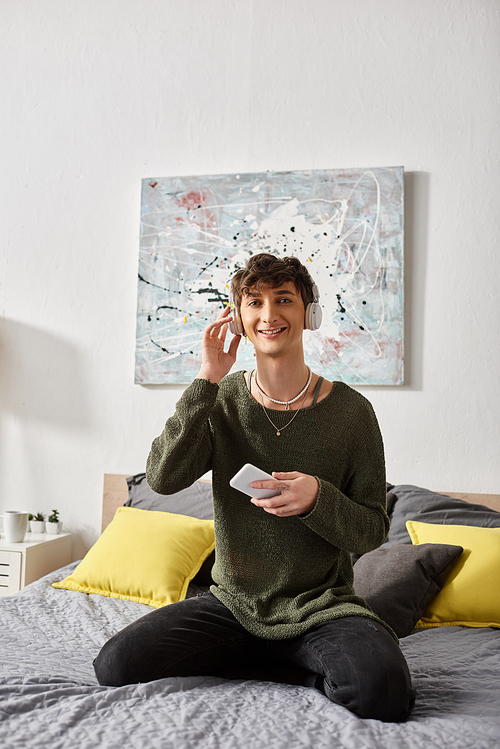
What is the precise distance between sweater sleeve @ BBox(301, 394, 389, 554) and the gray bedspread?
30 centimetres

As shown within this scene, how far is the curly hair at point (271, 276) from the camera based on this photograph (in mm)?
1448

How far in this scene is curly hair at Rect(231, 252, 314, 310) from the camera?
1.45 m

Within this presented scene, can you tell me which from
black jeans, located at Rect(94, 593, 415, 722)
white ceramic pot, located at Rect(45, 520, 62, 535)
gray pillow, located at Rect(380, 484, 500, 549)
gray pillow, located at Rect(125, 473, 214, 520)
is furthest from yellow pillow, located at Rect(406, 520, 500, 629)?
white ceramic pot, located at Rect(45, 520, 62, 535)

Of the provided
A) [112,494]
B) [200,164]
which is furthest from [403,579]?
[200,164]

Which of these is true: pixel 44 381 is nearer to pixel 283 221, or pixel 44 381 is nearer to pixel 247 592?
pixel 283 221

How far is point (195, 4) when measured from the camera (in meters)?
2.69

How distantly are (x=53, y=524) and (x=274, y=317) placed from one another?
1.66 metres

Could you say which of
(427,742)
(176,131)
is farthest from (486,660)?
(176,131)

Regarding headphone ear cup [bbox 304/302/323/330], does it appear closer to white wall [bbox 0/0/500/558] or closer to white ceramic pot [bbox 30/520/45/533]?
white wall [bbox 0/0/500/558]

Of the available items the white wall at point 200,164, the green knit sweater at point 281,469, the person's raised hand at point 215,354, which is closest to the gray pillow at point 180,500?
the white wall at point 200,164

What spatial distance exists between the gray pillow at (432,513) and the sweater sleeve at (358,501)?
2.33 feet

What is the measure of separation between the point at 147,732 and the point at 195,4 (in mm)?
2747

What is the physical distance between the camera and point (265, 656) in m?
1.33

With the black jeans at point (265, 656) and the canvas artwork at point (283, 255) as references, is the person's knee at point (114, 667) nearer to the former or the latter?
the black jeans at point (265, 656)
